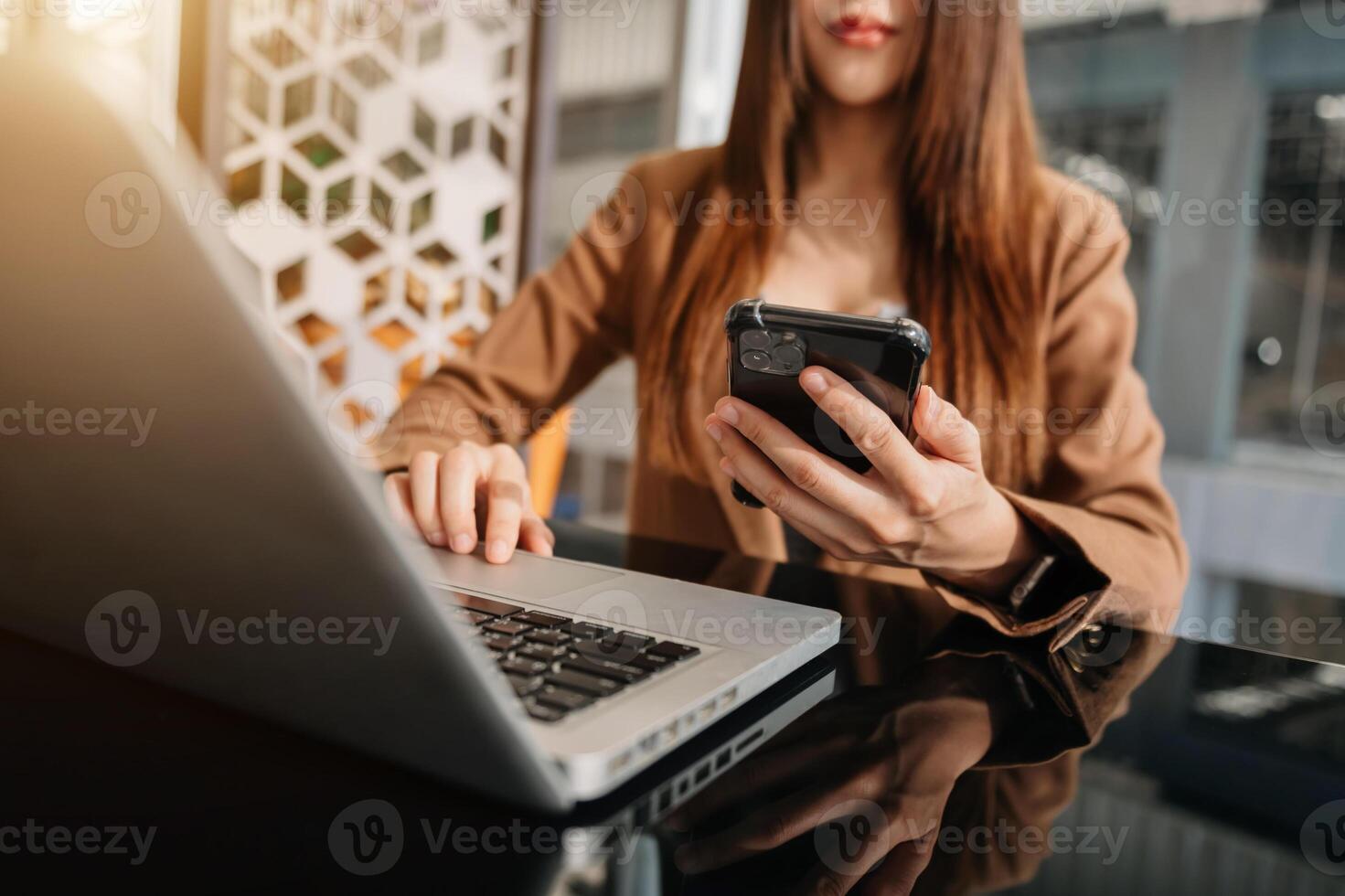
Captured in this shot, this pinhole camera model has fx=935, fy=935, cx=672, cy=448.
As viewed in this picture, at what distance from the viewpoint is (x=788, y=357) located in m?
0.58

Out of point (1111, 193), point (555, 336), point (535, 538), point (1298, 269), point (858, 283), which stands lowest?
point (535, 538)

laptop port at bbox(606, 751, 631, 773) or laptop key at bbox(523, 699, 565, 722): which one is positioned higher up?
laptop key at bbox(523, 699, 565, 722)

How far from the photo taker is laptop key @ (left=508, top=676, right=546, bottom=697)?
38cm

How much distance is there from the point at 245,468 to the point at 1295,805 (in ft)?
1.53

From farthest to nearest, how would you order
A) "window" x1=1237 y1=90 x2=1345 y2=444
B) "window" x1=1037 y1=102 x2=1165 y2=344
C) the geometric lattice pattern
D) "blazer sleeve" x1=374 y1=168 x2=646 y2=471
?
"window" x1=1037 y1=102 x2=1165 y2=344
"window" x1=1237 y1=90 x2=1345 y2=444
the geometric lattice pattern
"blazer sleeve" x1=374 y1=168 x2=646 y2=471

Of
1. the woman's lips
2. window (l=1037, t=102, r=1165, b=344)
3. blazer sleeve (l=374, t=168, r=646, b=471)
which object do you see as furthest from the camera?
window (l=1037, t=102, r=1165, b=344)

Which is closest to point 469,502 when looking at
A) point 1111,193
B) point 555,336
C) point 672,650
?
point 672,650

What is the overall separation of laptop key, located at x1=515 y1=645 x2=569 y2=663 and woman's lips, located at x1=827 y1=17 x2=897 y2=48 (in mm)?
980

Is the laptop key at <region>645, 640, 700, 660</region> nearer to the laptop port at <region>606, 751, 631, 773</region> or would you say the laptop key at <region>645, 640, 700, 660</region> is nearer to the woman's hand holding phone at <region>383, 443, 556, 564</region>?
the laptop port at <region>606, 751, 631, 773</region>

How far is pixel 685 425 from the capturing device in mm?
1201

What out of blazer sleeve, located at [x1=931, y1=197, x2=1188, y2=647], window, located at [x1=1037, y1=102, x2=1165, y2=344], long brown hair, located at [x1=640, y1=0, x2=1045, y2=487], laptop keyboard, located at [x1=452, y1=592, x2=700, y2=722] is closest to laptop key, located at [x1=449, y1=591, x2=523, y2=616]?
laptop keyboard, located at [x1=452, y1=592, x2=700, y2=722]

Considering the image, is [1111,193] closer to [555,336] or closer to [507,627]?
[555,336]

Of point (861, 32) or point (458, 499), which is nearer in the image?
point (458, 499)

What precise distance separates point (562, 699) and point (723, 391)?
2.80 ft
